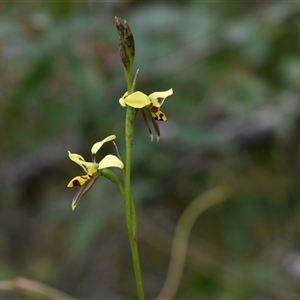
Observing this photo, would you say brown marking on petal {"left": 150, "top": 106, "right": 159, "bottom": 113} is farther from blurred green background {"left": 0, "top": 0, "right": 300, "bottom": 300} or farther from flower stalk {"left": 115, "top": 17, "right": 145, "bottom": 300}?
blurred green background {"left": 0, "top": 0, "right": 300, "bottom": 300}

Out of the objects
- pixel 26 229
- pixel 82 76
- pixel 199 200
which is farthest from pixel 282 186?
pixel 26 229

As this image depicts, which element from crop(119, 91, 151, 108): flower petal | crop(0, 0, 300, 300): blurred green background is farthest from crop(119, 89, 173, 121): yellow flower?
crop(0, 0, 300, 300): blurred green background

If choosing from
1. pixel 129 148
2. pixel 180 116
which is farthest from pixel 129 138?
pixel 180 116

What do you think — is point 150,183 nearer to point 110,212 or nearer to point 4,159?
point 110,212

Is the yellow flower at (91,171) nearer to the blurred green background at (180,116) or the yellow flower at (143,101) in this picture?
the yellow flower at (143,101)

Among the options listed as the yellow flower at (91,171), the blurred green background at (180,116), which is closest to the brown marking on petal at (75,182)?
the yellow flower at (91,171)

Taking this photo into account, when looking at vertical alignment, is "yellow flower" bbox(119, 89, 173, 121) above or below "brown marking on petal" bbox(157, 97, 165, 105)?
below
